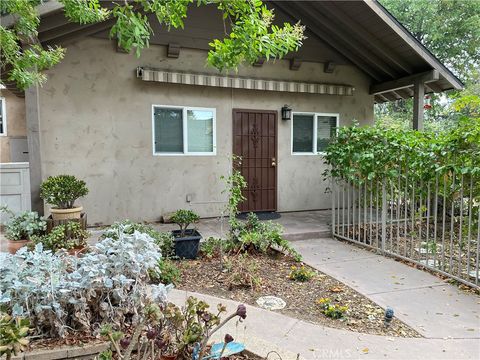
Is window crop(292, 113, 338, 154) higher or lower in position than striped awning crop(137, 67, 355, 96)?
lower

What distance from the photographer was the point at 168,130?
654 cm

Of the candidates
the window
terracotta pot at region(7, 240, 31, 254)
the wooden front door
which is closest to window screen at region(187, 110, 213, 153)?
the wooden front door

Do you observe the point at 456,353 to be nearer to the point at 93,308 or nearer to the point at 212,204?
the point at 93,308

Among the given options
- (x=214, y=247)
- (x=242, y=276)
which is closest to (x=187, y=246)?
(x=214, y=247)

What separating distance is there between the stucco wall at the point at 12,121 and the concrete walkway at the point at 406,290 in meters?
7.68

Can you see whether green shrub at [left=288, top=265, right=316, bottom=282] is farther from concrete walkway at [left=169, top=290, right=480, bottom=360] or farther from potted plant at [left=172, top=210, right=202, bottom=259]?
potted plant at [left=172, top=210, right=202, bottom=259]

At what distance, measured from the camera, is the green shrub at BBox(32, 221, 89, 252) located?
13.1 ft

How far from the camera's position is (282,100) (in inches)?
288

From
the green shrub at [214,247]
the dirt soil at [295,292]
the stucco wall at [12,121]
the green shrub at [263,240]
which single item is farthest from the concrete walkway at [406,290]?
the stucco wall at [12,121]

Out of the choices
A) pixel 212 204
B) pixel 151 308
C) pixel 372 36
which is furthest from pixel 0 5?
pixel 372 36

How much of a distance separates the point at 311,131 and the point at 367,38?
2121 millimetres

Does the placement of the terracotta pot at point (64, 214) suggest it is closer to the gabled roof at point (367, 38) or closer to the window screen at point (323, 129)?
the gabled roof at point (367, 38)

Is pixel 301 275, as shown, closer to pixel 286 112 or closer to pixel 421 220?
pixel 421 220

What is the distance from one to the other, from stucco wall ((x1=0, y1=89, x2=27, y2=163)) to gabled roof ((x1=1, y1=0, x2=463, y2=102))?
430cm
